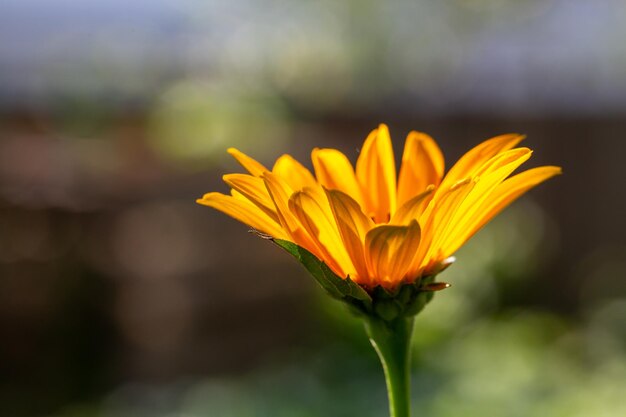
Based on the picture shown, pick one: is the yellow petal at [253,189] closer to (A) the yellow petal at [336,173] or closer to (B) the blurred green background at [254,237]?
(A) the yellow petal at [336,173]

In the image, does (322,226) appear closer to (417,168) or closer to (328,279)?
(328,279)

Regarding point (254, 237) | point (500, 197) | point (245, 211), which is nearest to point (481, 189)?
point (500, 197)

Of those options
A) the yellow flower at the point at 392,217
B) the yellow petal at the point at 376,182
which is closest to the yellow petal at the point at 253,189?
the yellow flower at the point at 392,217

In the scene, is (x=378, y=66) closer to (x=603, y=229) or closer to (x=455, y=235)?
(x=603, y=229)

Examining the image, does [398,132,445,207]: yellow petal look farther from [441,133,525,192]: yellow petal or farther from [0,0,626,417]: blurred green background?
[0,0,626,417]: blurred green background

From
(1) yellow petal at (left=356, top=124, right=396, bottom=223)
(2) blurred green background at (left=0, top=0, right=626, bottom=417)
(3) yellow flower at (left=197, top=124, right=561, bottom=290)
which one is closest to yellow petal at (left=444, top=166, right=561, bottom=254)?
(3) yellow flower at (left=197, top=124, right=561, bottom=290)

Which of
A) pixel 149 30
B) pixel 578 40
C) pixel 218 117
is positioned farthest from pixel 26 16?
pixel 578 40
